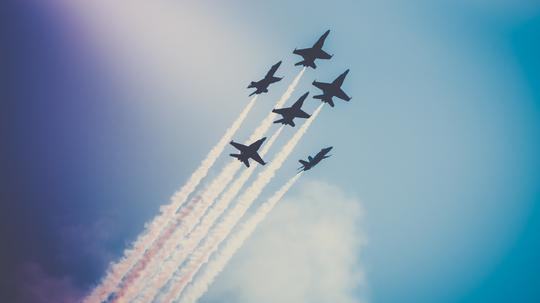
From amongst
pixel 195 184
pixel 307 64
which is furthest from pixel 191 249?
pixel 307 64

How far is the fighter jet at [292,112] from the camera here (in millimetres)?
46844

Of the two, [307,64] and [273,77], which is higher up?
[307,64]

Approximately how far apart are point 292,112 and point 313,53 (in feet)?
25.1

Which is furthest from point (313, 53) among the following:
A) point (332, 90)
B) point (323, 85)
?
point (332, 90)

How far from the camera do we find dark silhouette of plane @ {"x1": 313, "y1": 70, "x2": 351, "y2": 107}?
48.2 m

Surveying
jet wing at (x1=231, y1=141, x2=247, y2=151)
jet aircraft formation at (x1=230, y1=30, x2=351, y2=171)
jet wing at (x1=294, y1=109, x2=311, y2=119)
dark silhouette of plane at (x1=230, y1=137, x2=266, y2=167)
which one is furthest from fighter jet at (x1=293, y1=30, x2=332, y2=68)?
jet wing at (x1=231, y1=141, x2=247, y2=151)

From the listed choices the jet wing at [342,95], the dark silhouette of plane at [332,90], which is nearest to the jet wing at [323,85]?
the dark silhouette of plane at [332,90]

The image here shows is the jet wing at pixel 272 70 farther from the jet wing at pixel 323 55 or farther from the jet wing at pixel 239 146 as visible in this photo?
the jet wing at pixel 239 146

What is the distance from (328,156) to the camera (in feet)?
163

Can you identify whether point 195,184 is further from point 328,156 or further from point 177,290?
point 328,156

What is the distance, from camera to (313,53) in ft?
157

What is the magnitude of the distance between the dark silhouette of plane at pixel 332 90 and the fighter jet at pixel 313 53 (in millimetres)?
2617

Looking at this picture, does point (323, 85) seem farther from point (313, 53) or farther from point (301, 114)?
point (301, 114)

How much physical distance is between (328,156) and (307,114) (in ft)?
20.3
